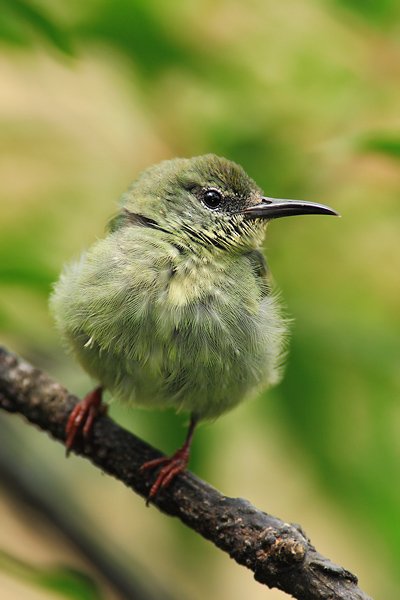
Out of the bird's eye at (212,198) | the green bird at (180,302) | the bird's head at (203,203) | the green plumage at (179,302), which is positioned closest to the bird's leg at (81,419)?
the green bird at (180,302)

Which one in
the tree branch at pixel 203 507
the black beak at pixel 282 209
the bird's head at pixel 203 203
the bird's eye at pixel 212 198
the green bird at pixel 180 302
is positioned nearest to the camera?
the tree branch at pixel 203 507

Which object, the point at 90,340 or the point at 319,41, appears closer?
the point at 90,340

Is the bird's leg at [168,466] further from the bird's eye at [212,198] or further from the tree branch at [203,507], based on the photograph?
the bird's eye at [212,198]

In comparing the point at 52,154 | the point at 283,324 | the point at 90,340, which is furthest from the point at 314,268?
the point at 52,154

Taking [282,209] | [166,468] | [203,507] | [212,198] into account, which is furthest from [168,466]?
[212,198]

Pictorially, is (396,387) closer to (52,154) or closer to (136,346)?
(136,346)
